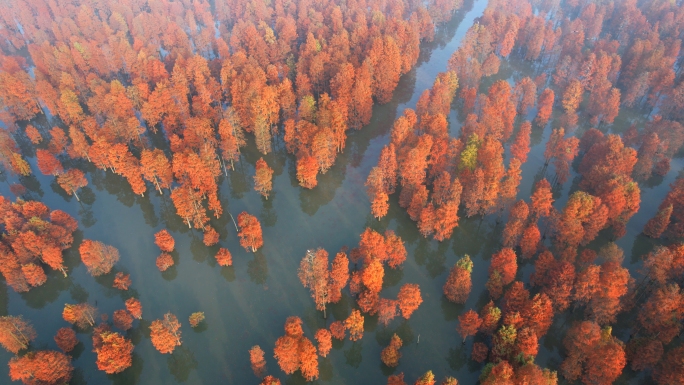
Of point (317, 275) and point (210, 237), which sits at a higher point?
point (210, 237)

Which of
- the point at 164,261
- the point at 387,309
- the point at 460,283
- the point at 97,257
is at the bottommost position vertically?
the point at 460,283

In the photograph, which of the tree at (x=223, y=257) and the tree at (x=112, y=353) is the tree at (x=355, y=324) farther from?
the tree at (x=112, y=353)

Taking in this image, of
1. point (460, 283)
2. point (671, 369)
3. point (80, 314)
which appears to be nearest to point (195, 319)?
point (80, 314)

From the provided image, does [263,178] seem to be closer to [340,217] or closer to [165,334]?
[340,217]

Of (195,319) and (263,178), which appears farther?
(263,178)

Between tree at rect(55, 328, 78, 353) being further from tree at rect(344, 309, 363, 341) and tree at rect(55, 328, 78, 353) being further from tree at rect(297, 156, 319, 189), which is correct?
tree at rect(297, 156, 319, 189)

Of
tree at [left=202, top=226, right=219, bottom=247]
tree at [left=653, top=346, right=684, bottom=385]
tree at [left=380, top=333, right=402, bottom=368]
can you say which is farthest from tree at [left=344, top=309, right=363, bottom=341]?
tree at [left=653, top=346, right=684, bottom=385]

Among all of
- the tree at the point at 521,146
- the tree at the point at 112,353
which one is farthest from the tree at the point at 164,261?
the tree at the point at 521,146
